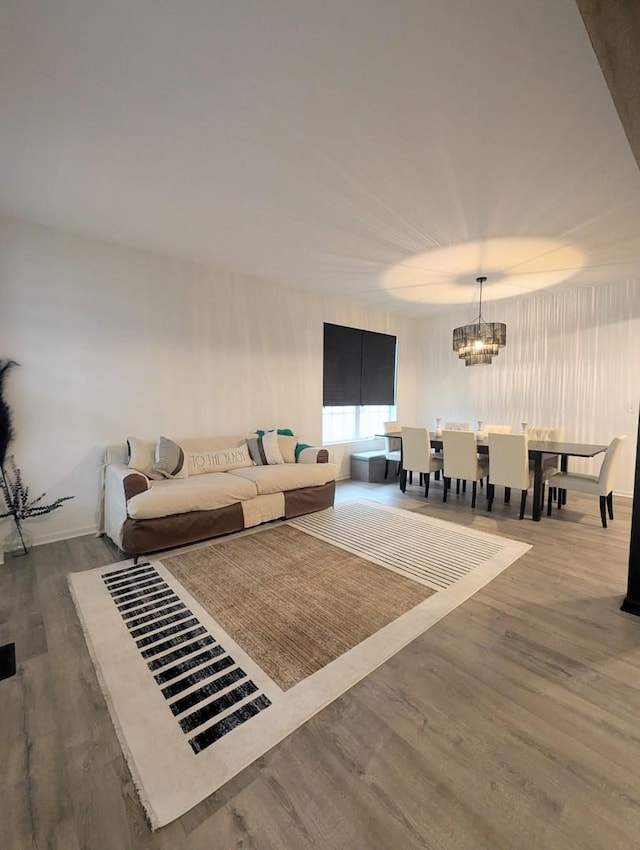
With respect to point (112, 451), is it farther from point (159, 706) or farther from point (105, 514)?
point (159, 706)

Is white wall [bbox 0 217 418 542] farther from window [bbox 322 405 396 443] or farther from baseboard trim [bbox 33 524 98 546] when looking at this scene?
window [bbox 322 405 396 443]

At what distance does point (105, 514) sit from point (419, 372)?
568 cm

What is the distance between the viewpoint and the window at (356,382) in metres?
5.79

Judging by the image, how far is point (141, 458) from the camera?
3516 mm

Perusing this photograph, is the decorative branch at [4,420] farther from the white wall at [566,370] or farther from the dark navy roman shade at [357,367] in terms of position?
the white wall at [566,370]

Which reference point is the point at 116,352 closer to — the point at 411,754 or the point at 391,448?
the point at 411,754

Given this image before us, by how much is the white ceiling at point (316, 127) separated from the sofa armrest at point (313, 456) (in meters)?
2.21

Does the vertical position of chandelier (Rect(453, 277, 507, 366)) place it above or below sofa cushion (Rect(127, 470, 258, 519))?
above

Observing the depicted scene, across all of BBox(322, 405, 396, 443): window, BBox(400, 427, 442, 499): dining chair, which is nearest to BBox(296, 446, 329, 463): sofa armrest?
BBox(400, 427, 442, 499): dining chair

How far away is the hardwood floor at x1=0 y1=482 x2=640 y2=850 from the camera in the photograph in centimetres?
112

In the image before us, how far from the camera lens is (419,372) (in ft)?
23.5

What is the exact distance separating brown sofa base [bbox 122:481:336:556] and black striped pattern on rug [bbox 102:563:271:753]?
36cm

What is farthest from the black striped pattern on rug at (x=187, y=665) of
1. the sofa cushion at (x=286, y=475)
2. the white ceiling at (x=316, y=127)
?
the white ceiling at (x=316, y=127)

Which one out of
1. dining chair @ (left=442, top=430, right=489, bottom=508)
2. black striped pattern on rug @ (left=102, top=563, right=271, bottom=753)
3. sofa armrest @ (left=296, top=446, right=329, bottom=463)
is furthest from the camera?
sofa armrest @ (left=296, top=446, right=329, bottom=463)
